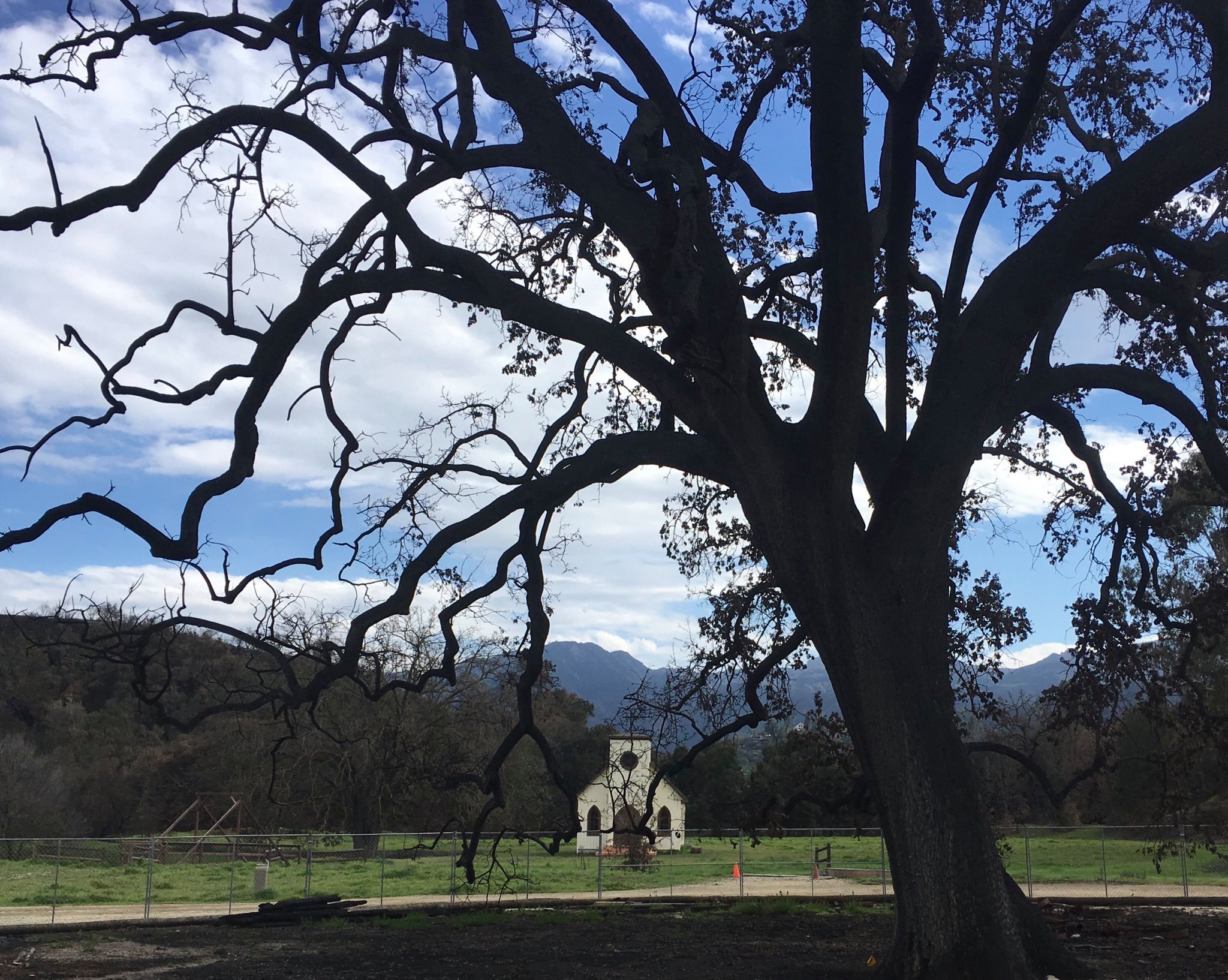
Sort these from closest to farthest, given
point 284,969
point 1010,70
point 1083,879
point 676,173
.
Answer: point 676,173
point 284,969
point 1010,70
point 1083,879

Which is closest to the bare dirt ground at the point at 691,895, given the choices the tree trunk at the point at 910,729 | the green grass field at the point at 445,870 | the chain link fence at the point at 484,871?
the chain link fence at the point at 484,871

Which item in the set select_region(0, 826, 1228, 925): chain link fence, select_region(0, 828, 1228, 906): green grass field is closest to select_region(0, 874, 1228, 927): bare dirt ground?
select_region(0, 826, 1228, 925): chain link fence

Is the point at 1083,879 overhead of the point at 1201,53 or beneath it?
beneath

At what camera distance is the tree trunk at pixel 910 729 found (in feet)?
22.2

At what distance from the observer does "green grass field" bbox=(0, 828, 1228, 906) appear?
21.7 meters

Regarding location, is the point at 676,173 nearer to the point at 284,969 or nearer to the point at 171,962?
the point at 284,969

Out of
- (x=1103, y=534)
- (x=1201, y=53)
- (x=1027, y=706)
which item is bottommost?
(x=1027, y=706)

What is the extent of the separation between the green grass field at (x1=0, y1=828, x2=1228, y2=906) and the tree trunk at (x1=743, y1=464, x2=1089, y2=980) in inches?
518

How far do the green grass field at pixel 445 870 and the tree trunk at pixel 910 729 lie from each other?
1316 cm

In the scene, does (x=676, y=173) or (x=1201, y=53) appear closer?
(x=676, y=173)

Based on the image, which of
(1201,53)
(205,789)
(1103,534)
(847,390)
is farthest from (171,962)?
(205,789)

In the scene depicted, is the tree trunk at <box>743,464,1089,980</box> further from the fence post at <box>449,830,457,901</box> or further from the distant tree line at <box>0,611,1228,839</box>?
the fence post at <box>449,830,457,901</box>

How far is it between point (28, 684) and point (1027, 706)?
3931cm

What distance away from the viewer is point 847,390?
7.16 meters
